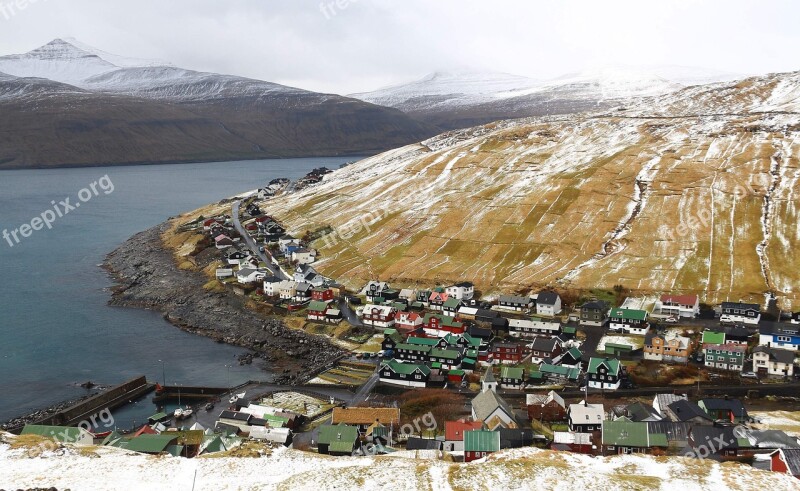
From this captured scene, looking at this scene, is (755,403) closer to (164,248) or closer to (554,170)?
(554,170)

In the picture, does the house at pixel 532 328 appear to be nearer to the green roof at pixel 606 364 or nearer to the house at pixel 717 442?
the green roof at pixel 606 364

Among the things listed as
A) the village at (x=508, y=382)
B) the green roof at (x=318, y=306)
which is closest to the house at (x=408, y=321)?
the village at (x=508, y=382)

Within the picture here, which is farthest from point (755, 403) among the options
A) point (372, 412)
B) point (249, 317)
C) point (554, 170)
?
point (554, 170)

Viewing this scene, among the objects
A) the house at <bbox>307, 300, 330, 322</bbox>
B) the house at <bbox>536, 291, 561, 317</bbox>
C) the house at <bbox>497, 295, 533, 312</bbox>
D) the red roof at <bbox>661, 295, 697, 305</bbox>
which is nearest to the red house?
the house at <bbox>307, 300, 330, 322</bbox>

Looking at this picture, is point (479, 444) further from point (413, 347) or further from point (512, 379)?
point (413, 347)

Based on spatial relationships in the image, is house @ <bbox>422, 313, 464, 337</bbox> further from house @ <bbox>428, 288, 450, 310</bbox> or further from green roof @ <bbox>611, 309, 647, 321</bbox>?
green roof @ <bbox>611, 309, 647, 321</bbox>
